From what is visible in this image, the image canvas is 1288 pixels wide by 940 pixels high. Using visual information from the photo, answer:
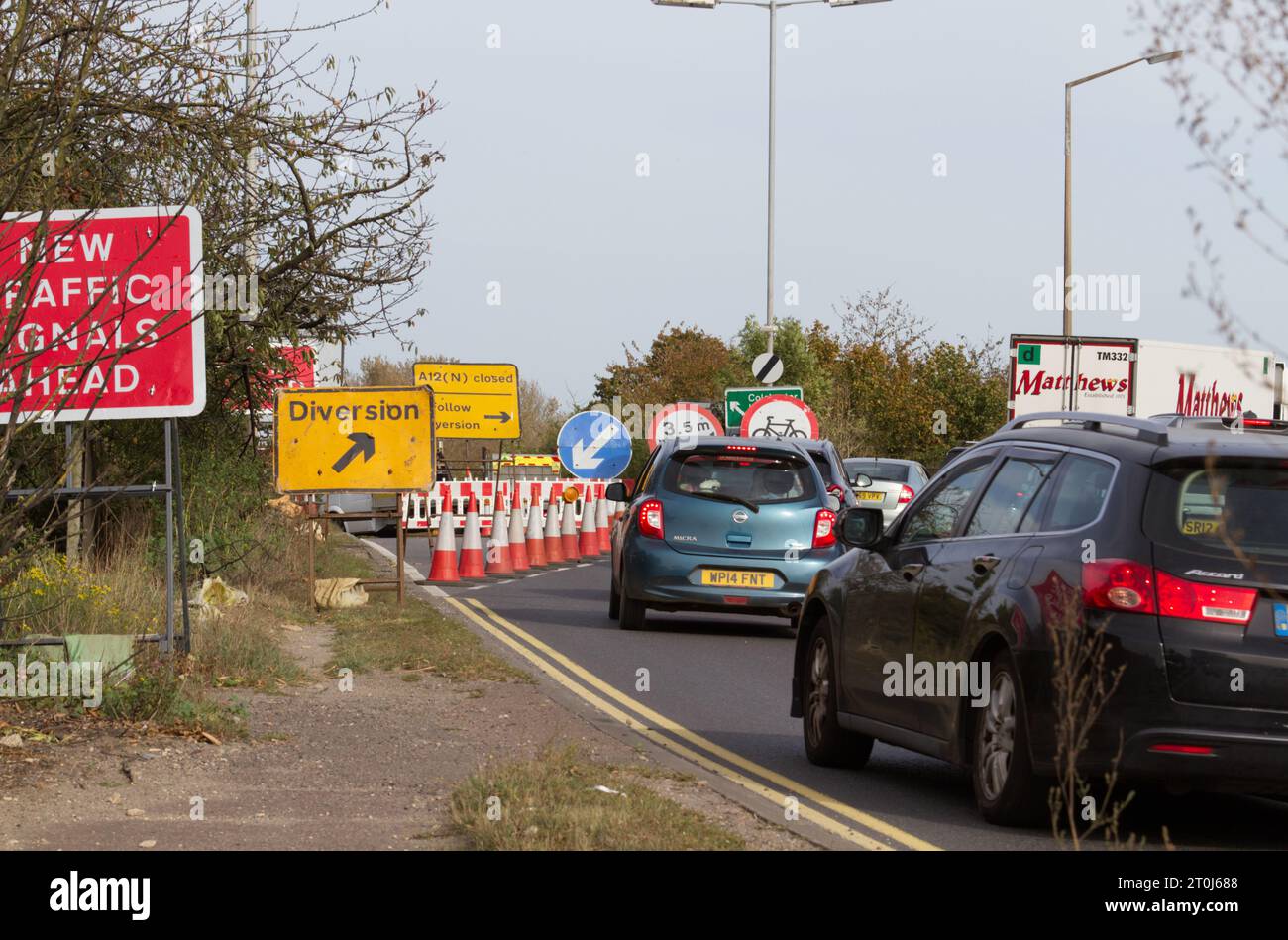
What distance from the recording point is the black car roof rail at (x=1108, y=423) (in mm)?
7828

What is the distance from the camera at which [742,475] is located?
1734 centimetres

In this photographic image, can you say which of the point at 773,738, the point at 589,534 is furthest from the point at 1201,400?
the point at 773,738

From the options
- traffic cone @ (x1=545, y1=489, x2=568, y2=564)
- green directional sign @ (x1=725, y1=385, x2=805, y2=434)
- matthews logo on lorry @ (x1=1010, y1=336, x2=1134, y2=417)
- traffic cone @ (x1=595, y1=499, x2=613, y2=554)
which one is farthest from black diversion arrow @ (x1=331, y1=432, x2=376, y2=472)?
matthews logo on lorry @ (x1=1010, y1=336, x2=1134, y2=417)

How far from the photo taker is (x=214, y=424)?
61.7 ft

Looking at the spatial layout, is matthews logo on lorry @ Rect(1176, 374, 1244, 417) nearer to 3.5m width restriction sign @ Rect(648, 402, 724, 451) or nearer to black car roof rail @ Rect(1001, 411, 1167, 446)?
3.5m width restriction sign @ Rect(648, 402, 724, 451)

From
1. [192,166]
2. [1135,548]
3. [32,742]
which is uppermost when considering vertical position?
[192,166]

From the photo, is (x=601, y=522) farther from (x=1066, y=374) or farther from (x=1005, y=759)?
(x=1005, y=759)

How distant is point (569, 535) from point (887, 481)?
5131 mm

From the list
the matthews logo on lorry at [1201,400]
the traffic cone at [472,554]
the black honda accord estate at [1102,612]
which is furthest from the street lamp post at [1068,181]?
the black honda accord estate at [1102,612]

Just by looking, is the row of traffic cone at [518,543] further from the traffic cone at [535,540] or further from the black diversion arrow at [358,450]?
the black diversion arrow at [358,450]
